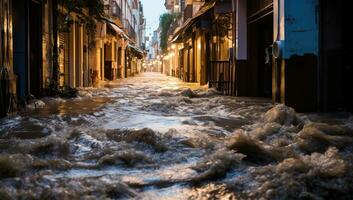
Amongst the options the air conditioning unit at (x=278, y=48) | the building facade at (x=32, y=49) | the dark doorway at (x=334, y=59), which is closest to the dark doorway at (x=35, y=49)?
the building facade at (x=32, y=49)

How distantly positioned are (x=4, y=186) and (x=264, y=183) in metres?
2.31

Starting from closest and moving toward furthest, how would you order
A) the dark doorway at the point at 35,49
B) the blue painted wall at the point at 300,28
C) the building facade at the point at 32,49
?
the building facade at the point at 32,49, the blue painted wall at the point at 300,28, the dark doorway at the point at 35,49

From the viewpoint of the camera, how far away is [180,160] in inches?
245

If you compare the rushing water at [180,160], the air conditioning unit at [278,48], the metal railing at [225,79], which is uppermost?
the air conditioning unit at [278,48]

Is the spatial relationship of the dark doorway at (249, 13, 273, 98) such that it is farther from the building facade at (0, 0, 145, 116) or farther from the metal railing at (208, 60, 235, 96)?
the building facade at (0, 0, 145, 116)

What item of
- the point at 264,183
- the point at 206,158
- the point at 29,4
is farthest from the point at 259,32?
the point at 264,183

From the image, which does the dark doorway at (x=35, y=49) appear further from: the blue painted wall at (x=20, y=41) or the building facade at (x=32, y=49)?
the blue painted wall at (x=20, y=41)

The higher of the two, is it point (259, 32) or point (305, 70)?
point (259, 32)

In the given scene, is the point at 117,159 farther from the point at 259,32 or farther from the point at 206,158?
the point at 259,32

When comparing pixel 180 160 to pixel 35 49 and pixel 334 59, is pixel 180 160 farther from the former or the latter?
pixel 35 49

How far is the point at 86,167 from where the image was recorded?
582 cm

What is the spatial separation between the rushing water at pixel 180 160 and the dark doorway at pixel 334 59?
1.41 meters

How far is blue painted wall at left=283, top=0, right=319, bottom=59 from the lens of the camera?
11.3 metres

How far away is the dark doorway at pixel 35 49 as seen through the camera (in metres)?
15.6
